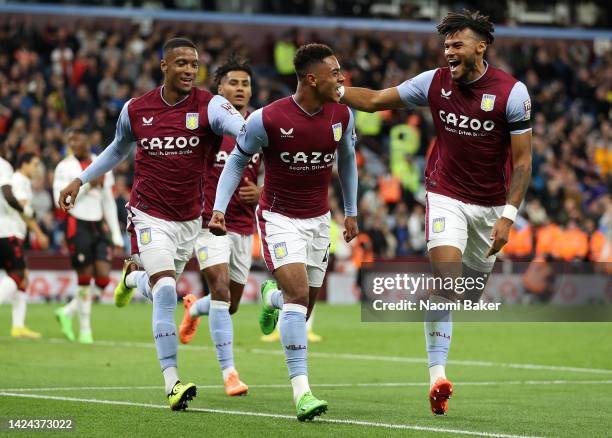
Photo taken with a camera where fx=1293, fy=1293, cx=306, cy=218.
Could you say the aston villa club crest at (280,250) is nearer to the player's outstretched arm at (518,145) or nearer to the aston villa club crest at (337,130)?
the aston villa club crest at (337,130)

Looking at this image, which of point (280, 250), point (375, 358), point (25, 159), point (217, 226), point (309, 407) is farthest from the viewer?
point (25, 159)

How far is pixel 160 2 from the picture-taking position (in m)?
35.9

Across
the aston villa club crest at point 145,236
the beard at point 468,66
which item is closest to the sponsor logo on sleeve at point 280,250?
the aston villa club crest at point 145,236

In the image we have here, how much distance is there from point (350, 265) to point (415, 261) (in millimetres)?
1482

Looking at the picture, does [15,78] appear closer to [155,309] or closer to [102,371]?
[102,371]

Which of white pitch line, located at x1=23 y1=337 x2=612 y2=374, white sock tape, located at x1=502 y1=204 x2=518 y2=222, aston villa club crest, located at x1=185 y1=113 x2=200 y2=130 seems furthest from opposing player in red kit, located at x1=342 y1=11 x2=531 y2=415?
white pitch line, located at x1=23 y1=337 x2=612 y2=374

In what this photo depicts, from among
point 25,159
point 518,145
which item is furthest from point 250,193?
point 25,159

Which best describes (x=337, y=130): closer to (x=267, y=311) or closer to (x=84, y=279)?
(x=267, y=311)

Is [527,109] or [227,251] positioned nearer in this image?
[527,109]

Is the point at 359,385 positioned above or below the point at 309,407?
below

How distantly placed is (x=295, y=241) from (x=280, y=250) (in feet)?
0.47

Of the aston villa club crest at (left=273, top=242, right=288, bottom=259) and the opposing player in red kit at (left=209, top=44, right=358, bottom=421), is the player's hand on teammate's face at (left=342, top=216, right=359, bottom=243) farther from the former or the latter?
the aston villa club crest at (left=273, top=242, right=288, bottom=259)

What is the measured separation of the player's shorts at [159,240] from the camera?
399 inches

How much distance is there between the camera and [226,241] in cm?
1191
